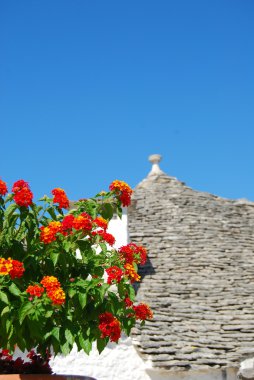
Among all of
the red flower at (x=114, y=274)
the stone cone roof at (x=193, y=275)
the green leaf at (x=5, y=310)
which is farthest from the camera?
the stone cone roof at (x=193, y=275)

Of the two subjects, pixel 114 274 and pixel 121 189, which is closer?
pixel 114 274

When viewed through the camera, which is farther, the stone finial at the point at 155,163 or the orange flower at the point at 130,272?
the stone finial at the point at 155,163

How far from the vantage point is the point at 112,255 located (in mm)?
5188

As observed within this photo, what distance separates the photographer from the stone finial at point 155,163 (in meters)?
15.6

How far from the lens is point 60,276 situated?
4988 millimetres

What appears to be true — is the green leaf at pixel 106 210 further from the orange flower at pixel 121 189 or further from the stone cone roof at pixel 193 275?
the stone cone roof at pixel 193 275

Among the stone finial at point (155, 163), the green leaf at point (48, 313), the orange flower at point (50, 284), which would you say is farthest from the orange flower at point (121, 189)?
the stone finial at point (155, 163)

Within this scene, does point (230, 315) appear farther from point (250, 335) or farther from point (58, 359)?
point (58, 359)

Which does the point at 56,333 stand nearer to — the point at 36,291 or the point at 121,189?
the point at 36,291

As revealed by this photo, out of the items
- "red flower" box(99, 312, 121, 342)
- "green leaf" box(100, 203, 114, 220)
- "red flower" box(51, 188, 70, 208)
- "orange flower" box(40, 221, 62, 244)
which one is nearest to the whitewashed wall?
"green leaf" box(100, 203, 114, 220)

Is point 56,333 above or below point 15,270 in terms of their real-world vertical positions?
below

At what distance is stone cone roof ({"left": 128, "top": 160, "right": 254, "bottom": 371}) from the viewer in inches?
368

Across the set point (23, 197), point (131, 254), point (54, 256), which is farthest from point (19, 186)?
point (131, 254)

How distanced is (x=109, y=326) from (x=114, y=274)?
43 cm
